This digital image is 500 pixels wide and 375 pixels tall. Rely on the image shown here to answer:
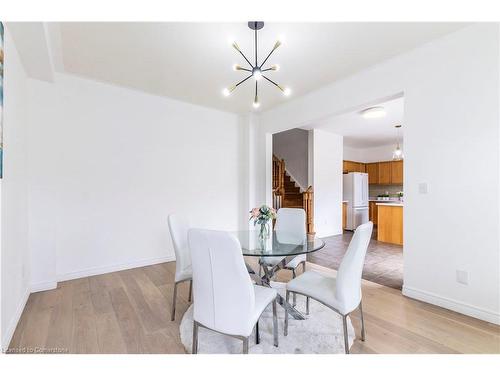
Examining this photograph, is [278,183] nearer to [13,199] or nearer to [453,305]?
[453,305]

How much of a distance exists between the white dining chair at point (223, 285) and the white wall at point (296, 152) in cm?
518

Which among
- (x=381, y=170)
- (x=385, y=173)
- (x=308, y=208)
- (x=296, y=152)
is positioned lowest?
(x=308, y=208)

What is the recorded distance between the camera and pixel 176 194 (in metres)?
4.07

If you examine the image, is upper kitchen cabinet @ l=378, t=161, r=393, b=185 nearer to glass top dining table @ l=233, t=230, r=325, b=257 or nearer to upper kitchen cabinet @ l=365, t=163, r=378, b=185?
upper kitchen cabinet @ l=365, t=163, r=378, b=185

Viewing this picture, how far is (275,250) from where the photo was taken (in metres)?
2.06

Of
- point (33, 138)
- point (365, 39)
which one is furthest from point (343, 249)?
point (33, 138)

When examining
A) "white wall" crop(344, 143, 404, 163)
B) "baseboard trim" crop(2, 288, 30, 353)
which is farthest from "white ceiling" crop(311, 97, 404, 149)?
"baseboard trim" crop(2, 288, 30, 353)

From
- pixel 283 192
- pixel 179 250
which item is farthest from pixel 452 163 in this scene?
pixel 283 192

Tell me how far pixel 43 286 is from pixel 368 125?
20.6ft

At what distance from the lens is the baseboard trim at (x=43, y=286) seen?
277 cm
